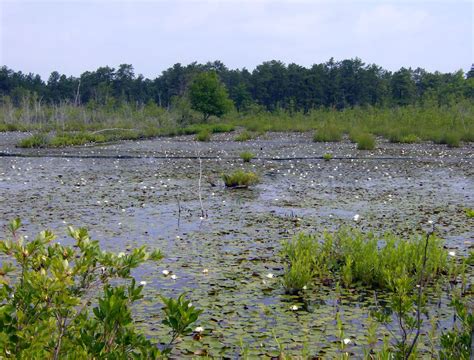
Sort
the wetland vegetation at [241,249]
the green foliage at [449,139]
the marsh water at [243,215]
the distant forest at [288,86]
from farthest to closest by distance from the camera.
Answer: the distant forest at [288,86], the green foliage at [449,139], the marsh water at [243,215], the wetland vegetation at [241,249]

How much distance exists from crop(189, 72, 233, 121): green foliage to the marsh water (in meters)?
19.0

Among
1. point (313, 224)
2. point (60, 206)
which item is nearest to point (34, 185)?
point (60, 206)

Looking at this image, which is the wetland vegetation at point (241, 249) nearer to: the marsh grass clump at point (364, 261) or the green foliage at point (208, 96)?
the marsh grass clump at point (364, 261)

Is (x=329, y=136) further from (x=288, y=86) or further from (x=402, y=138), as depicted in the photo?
(x=288, y=86)

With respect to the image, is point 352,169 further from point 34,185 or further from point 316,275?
point 316,275

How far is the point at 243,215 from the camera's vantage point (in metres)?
9.34

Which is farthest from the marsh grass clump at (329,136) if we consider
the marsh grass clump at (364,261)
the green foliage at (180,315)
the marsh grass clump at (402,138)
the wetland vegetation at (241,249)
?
the green foliage at (180,315)

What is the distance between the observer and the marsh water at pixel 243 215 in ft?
15.7

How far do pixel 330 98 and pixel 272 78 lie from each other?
25.7 ft

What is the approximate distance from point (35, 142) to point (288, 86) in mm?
44651

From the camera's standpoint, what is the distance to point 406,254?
5.93 metres

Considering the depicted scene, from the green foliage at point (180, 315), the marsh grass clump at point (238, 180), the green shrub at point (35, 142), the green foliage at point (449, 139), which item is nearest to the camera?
the green foliage at point (180, 315)

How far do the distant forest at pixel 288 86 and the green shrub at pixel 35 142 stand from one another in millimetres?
29600

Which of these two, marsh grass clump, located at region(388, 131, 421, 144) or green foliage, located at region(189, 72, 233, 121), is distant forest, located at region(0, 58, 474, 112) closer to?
green foliage, located at region(189, 72, 233, 121)
